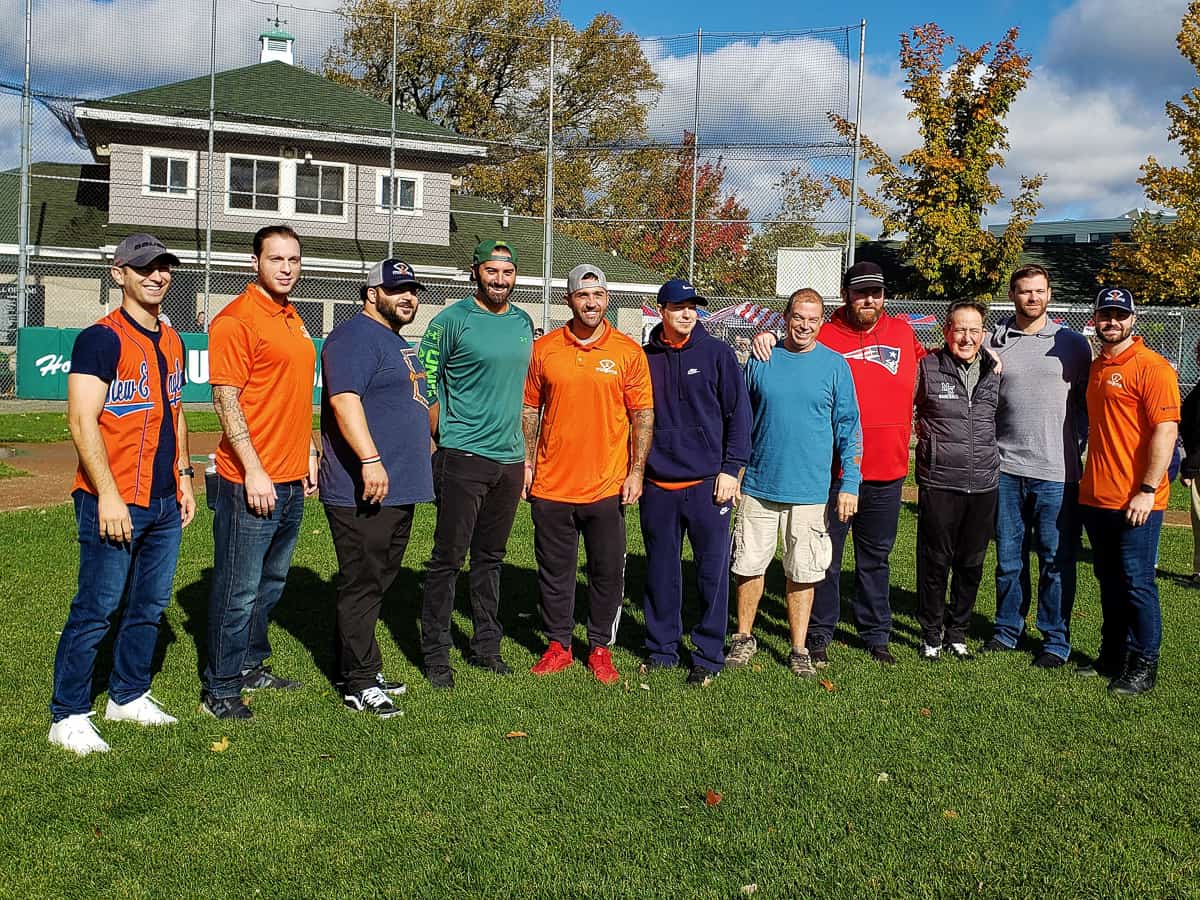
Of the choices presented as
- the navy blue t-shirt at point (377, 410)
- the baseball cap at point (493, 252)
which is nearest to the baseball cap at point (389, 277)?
the navy blue t-shirt at point (377, 410)

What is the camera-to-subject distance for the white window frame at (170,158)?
2373 centimetres

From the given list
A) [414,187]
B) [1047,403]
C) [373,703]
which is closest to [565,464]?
[373,703]

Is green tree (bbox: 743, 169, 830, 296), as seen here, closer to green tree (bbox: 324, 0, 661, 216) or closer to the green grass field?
green tree (bbox: 324, 0, 661, 216)

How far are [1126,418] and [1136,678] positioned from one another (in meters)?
1.41

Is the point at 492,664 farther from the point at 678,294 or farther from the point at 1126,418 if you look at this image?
the point at 1126,418

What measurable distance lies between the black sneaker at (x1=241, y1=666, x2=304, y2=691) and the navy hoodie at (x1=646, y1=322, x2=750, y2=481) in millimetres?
2254

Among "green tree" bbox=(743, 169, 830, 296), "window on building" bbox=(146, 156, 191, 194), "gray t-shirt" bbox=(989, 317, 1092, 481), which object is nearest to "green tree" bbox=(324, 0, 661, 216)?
"green tree" bbox=(743, 169, 830, 296)

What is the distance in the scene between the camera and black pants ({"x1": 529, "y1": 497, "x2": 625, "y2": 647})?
231 inches

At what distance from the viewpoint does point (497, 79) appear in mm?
39188

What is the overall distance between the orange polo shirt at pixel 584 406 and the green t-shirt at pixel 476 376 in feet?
0.60

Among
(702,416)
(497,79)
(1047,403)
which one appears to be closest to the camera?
(702,416)

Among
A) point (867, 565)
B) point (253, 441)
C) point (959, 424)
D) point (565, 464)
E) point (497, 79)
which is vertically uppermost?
point (497, 79)

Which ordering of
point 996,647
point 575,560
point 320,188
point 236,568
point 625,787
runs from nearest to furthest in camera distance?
point 625,787 → point 236,568 → point 575,560 → point 996,647 → point 320,188

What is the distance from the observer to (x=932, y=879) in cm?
362
